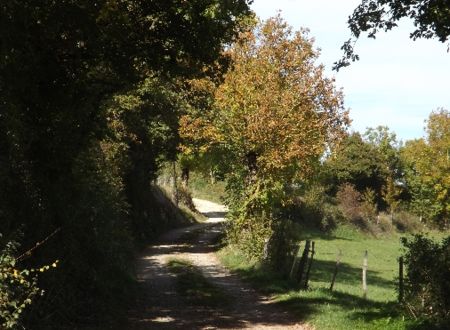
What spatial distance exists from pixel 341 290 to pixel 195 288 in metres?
6.78

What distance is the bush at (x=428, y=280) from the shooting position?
11.0 m

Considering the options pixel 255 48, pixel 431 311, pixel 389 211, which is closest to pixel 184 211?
pixel 255 48

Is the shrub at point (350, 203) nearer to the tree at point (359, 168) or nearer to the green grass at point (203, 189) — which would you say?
the tree at point (359, 168)

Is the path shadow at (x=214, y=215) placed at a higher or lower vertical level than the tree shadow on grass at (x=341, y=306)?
higher

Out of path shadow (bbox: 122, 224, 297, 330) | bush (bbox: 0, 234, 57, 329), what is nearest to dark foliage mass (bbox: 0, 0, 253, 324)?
bush (bbox: 0, 234, 57, 329)

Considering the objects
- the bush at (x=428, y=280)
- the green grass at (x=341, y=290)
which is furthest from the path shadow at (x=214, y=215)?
the bush at (x=428, y=280)

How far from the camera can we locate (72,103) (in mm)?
11836

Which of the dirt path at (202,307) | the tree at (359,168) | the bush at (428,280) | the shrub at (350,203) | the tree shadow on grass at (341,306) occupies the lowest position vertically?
the dirt path at (202,307)

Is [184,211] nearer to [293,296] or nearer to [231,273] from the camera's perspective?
[231,273]

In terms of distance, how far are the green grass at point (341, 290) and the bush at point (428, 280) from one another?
21.1 inches

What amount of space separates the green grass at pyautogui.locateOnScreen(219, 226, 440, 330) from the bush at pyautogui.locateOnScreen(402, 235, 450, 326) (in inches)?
21.1

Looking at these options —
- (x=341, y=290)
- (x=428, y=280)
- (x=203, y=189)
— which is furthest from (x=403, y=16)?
(x=203, y=189)

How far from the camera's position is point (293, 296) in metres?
15.0

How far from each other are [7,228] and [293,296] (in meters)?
9.12
